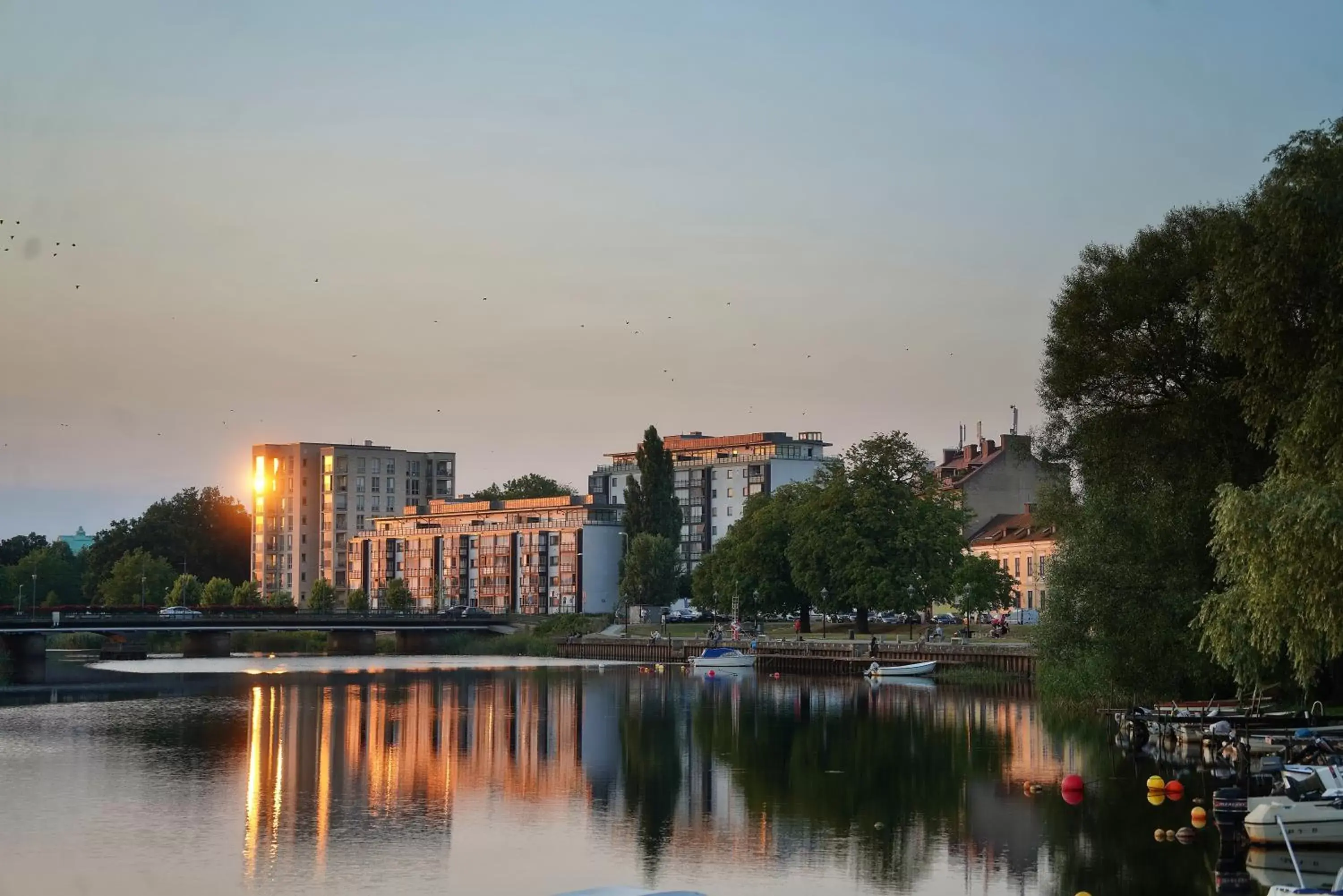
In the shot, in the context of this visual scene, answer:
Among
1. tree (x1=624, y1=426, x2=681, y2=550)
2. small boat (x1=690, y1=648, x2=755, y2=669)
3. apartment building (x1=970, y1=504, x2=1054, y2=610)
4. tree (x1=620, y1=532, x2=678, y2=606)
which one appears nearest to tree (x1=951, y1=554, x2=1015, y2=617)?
apartment building (x1=970, y1=504, x2=1054, y2=610)

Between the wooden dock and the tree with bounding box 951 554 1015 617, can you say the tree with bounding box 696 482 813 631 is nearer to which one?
the wooden dock

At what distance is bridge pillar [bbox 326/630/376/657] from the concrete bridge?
89 millimetres

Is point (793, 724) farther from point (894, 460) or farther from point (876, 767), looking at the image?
point (894, 460)

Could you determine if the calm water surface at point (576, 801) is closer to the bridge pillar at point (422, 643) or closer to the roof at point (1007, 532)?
the roof at point (1007, 532)

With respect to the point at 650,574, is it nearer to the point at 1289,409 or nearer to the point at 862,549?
the point at 862,549

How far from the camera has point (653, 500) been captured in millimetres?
173125

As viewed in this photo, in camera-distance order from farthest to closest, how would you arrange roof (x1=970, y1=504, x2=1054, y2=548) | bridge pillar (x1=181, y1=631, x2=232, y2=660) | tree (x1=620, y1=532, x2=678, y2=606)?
tree (x1=620, y1=532, x2=678, y2=606), bridge pillar (x1=181, y1=631, x2=232, y2=660), roof (x1=970, y1=504, x2=1054, y2=548)

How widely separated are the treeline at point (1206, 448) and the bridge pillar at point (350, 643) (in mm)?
102476

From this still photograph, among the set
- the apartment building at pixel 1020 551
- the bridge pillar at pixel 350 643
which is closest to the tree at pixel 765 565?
the apartment building at pixel 1020 551

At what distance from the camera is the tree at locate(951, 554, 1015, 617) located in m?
123

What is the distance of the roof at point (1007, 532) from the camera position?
14412 cm

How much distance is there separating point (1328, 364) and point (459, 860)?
2383cm

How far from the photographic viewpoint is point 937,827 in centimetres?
4303

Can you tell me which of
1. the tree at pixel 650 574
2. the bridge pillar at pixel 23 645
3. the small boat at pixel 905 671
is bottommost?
the small boat at pixel 905 671
